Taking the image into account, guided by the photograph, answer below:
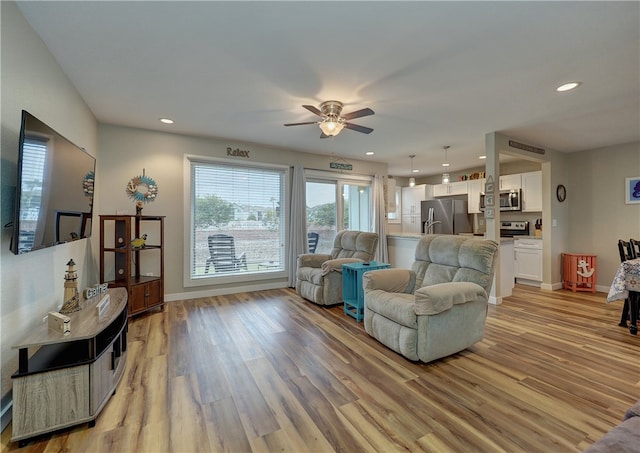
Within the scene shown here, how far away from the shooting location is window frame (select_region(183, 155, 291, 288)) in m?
4.33

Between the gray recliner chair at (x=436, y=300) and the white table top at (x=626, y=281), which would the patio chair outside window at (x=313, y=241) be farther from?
the white table top at (x=626, y=281)

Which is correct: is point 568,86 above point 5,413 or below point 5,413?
above

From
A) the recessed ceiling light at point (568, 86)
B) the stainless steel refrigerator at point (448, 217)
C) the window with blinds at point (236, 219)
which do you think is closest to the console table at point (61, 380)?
the window with blinds at point (236, 219)

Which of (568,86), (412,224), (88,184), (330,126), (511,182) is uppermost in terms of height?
(568,86)

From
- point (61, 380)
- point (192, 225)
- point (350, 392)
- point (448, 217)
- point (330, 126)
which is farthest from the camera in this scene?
point (448, 217)

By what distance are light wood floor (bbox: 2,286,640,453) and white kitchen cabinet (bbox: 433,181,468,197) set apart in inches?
155

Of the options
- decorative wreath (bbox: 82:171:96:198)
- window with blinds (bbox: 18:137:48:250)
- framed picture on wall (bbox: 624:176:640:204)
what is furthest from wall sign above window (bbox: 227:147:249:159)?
framed picture on wall (bbox: 624:176:640:204)

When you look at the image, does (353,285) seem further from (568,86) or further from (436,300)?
(568,86)

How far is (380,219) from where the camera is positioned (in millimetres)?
6086

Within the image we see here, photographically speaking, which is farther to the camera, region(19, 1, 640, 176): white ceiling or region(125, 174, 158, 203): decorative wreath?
region(125, 174, 158, 203): decorative wreath

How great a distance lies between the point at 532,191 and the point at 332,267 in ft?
14.4

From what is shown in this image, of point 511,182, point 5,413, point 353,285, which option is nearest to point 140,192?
point 5,413

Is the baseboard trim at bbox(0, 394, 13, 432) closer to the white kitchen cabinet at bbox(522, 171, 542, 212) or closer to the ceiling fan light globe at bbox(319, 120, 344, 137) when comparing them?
the ceiling fan light globe at bbox(319, 120, 344, 137)

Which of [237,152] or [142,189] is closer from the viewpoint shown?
[142,189]
